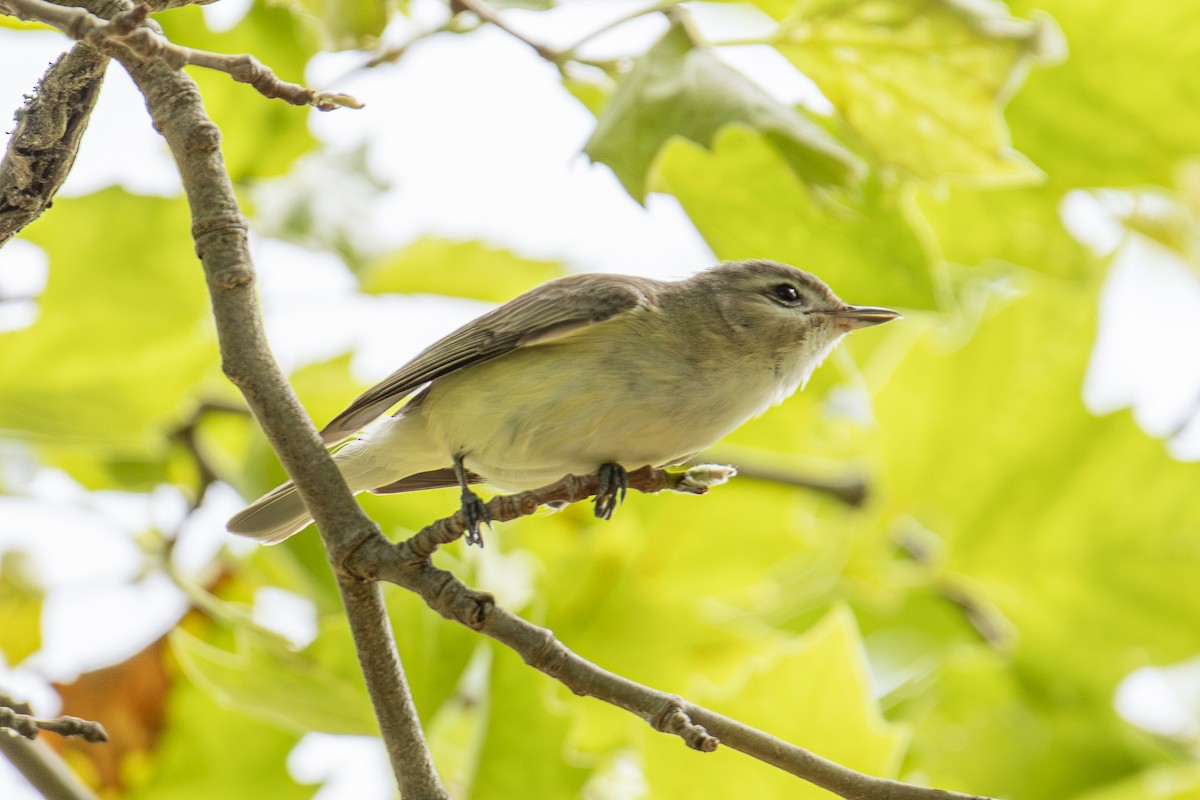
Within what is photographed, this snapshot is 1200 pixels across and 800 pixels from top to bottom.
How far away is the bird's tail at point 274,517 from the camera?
1720mm

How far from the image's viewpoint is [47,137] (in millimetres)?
1079

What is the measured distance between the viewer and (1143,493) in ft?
7.42

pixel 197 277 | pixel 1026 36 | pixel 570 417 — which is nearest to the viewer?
pixel 1026 36

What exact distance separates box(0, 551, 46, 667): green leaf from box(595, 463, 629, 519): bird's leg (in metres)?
1.15

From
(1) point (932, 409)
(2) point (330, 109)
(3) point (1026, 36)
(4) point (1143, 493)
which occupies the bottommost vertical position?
(4) point (1143, 493)

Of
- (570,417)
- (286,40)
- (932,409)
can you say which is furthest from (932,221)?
(286,40)

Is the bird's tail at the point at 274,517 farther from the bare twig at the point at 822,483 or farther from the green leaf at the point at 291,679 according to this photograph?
the bare twig at the point at 822,483

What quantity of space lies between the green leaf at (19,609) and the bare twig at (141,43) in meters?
1.36

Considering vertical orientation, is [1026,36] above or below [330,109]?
below

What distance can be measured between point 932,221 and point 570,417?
769 millimetres

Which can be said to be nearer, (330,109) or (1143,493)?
(330,109)

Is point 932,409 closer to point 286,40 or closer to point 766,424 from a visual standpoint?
point 766,424

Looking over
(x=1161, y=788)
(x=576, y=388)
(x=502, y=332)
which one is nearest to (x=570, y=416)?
(x=576, y=388)

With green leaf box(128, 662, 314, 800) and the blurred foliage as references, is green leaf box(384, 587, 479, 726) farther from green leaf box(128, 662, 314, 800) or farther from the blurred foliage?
green leaf box(128, 662, 314, 800)
